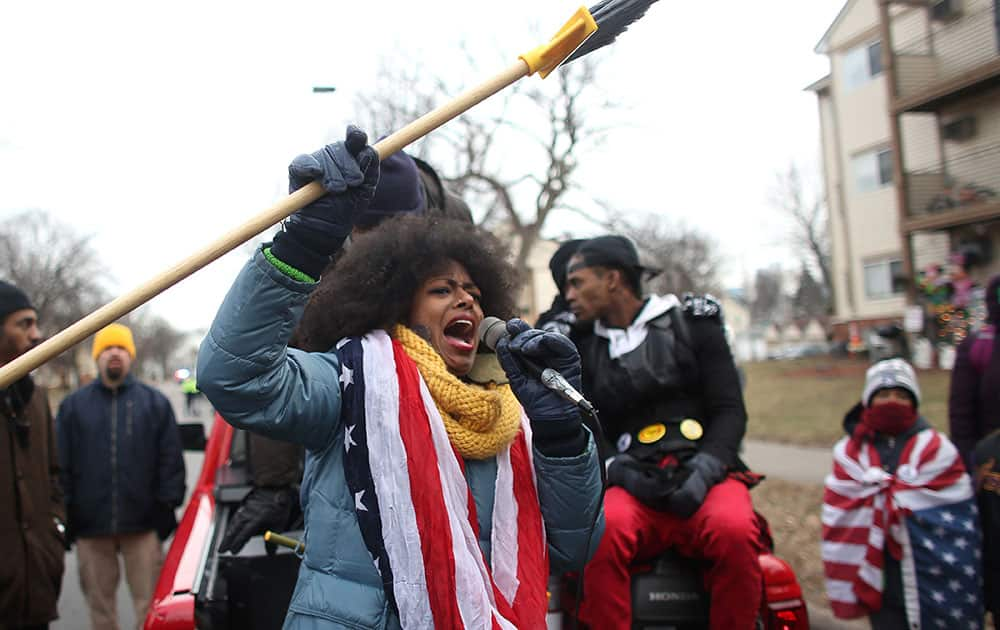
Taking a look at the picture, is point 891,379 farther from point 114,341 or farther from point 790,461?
point 790,461

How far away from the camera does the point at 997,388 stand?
3.87 metres

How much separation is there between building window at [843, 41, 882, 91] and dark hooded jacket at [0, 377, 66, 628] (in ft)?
70.0

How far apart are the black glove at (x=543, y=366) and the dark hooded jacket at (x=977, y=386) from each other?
2.84 metres

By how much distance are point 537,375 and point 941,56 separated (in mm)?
18273

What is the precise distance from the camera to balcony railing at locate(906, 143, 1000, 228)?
15539mm

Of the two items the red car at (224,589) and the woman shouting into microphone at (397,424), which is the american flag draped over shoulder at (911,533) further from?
the red car at (224,589)

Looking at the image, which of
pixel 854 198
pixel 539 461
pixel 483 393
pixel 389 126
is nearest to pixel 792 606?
pixel 539 461

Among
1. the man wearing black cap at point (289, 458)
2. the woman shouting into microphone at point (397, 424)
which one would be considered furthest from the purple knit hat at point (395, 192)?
the woman shouting into microphone at point (397, 424)

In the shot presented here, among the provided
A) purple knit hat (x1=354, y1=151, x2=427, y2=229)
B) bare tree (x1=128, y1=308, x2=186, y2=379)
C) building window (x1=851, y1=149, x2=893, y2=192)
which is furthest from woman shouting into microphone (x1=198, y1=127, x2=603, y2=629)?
bare tree (x1=128, y1=308, x2=186, y2=379)

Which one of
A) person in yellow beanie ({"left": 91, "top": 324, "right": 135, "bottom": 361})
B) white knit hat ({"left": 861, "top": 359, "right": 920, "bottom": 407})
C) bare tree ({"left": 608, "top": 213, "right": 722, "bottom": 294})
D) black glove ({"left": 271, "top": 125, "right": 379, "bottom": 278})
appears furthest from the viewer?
bare tree ({"left": 608, "top": 213, "right": 722, "bottom": 294})

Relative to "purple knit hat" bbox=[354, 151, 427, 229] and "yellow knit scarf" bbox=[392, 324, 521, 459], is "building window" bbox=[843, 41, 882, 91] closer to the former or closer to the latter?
"purple knit hat" bbox=[354, 151, 427, 229]

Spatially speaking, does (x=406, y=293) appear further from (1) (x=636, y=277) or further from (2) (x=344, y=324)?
(1) (x=636, y=277)

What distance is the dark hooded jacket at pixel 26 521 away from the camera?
3.43 meters

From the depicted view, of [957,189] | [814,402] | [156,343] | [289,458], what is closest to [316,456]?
[289,458]
